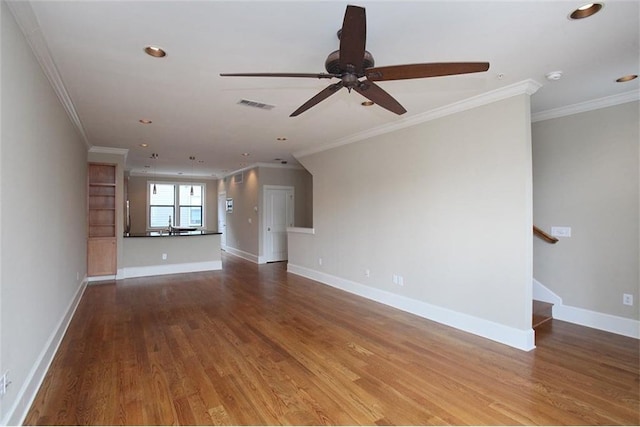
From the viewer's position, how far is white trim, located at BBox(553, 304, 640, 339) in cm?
352

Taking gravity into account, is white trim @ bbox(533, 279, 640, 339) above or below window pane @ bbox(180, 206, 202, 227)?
below

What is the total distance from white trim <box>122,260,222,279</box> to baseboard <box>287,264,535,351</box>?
3188mm

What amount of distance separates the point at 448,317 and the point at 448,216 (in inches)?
49.1

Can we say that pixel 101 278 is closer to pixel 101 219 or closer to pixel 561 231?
pixel 101 219

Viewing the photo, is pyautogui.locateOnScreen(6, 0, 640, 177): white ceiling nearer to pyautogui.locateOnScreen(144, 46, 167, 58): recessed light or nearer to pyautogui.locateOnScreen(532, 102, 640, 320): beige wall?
pyautogui.locateOnScreen(144, 46, 167, 58): recessed light

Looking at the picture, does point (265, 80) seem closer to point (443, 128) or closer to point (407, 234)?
point (443, 128)

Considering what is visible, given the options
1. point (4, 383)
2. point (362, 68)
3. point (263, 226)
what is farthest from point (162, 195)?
point (362, 68)

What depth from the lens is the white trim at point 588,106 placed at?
3.49m

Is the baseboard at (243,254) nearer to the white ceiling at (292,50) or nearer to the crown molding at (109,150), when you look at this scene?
the crown molding at (109,150)

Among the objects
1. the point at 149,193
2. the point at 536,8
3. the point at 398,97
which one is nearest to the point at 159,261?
the point at 149,193

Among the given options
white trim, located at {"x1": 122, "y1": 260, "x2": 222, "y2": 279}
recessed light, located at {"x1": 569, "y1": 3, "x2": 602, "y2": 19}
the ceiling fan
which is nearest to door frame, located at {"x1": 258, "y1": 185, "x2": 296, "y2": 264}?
white trim, located at {"x1": 122, "y1": 260, "x2": 222, "y2": 279}

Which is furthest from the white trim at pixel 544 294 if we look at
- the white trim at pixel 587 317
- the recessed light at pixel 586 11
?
the recessed light at pixel 586 11

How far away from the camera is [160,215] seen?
431 inches

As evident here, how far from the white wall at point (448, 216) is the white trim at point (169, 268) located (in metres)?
3.37
